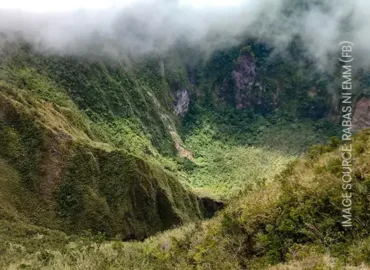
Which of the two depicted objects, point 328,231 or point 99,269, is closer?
point 328,231

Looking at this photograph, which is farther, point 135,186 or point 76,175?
point 135,186

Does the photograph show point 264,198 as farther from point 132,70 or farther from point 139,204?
point 132,70

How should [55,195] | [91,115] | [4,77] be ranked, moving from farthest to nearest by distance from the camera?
[91,115] < [4,77] < [55,195]

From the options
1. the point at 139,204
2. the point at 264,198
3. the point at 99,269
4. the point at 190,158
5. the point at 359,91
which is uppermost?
the point at 359,91

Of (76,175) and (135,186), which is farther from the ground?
(76,175)

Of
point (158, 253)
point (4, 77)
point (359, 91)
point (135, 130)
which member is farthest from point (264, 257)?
point (359, 91)

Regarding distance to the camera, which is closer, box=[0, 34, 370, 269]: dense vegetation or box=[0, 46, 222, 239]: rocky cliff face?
box=[0, 34, 370, 269]: dense vegetation

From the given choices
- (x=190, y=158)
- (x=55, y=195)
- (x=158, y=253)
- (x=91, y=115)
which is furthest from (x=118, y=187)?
(x=190, y=158)

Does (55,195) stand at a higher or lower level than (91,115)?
lower

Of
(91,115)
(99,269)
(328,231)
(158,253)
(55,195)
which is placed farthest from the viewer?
(91,115)

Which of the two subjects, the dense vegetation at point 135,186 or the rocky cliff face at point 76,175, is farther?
the rocky cliff face at point 76,175
